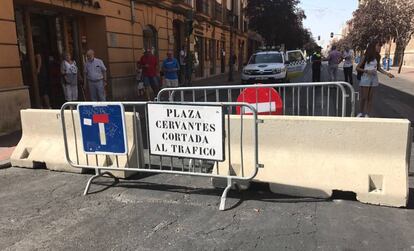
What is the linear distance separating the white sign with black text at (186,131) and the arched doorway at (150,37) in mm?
13163

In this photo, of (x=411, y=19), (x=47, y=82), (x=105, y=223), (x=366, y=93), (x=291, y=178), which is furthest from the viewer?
(x=411, y=19)

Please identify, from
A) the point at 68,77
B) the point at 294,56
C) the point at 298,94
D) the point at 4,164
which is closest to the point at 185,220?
the point at 298,94

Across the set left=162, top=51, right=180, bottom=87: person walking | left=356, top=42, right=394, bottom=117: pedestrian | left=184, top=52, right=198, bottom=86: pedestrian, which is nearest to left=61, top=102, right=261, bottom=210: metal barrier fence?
left=356, top=42, right=394, bottom=117: pedestrian

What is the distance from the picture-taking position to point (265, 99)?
21.7 feet

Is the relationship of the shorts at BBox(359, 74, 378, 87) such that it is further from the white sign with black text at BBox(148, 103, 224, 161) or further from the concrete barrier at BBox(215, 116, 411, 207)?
the white sign with black text at BBox(148, 103, 224, 161)

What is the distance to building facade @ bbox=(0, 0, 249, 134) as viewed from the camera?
935 cm

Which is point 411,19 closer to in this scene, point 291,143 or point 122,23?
point 122,23

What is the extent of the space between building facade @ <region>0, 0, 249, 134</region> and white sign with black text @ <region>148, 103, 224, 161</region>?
5452 millimetres

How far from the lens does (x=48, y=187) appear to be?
5348 mm

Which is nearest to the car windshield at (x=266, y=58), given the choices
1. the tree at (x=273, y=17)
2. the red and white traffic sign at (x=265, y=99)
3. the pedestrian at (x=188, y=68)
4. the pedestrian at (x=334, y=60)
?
the pedestrian at (x=334, y=60)

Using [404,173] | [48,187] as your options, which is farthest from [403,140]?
[48,187]

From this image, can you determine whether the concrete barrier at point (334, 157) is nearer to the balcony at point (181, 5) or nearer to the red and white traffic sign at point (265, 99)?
the red and white traffic sign at point (265, 99)

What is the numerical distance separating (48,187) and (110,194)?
95 cm

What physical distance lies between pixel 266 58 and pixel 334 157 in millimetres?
15676
